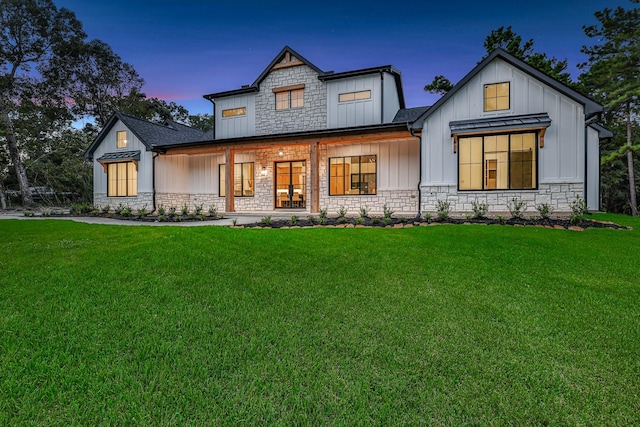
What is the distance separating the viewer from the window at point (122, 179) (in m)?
15.5

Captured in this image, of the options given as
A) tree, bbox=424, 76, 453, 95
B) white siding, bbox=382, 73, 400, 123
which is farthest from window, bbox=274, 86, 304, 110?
tree, bbox=424, 76, 453, 95

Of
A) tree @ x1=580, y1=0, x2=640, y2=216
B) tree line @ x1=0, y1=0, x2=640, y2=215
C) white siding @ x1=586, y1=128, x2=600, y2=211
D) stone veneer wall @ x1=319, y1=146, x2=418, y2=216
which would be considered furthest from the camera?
tree line @ x1=0, y1=0, x2=640, y2=215

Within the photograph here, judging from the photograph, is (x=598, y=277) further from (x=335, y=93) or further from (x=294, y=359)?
(x=335, y=93)

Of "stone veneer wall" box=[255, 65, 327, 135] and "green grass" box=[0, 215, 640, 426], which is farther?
"stone veneer wall" box=[255, 65, 327, 135]

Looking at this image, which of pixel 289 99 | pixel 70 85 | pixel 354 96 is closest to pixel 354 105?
pixel 354 96

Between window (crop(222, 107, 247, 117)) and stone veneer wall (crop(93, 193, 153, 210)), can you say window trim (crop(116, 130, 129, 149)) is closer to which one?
stone veneer wall (crop(93, 193, 153, 210))

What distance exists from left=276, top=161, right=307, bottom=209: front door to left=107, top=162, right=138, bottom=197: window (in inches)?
267

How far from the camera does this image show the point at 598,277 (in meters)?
4.25

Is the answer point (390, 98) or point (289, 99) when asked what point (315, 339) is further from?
point (289, 99)

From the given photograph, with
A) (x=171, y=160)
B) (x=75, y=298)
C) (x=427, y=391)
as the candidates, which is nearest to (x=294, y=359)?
(x=427, y=391)

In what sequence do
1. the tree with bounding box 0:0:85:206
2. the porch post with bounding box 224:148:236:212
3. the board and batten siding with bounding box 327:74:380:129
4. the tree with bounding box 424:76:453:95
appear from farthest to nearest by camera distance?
the tree with bounding box 424:76:453:95 < the tree with bounding box 0:0:85:206 < the board and batten siding with bounding box 327:74:380:129 < the porch post with bounding box 224:148:236:212

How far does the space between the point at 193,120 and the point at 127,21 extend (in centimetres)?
1902

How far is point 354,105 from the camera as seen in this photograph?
13.5 metres

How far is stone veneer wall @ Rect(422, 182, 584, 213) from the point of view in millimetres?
9125
